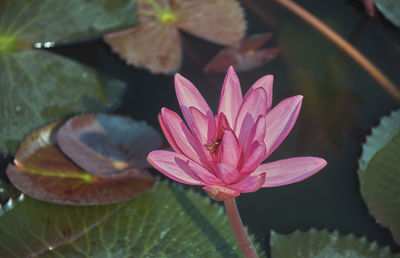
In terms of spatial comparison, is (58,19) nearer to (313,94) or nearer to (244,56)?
(244,56)

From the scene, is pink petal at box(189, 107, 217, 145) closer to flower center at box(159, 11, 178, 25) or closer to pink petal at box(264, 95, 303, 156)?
pink petal at box(264, 95, 303, 156)

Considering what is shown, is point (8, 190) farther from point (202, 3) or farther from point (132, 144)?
point (202, 3)

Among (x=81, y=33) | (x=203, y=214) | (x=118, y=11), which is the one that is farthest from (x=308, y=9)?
(x=203, y=214)

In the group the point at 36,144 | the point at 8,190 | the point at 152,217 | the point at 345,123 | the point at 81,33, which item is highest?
the point at 345,123

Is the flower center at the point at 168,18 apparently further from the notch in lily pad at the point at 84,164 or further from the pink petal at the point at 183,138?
the pink petal at the point at 183,138

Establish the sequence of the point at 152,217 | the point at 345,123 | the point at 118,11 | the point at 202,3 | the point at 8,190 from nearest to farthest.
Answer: the point at 152,217
the point at 8,190
the point at 345,123
the point at 118,11
the point at 202,3

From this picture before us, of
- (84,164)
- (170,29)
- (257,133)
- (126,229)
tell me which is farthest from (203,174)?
(170,29)

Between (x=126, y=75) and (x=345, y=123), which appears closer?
(x=345, y=123)

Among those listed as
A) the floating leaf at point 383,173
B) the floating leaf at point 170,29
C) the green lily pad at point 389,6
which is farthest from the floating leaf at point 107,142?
the green lily pad at point 389,6
